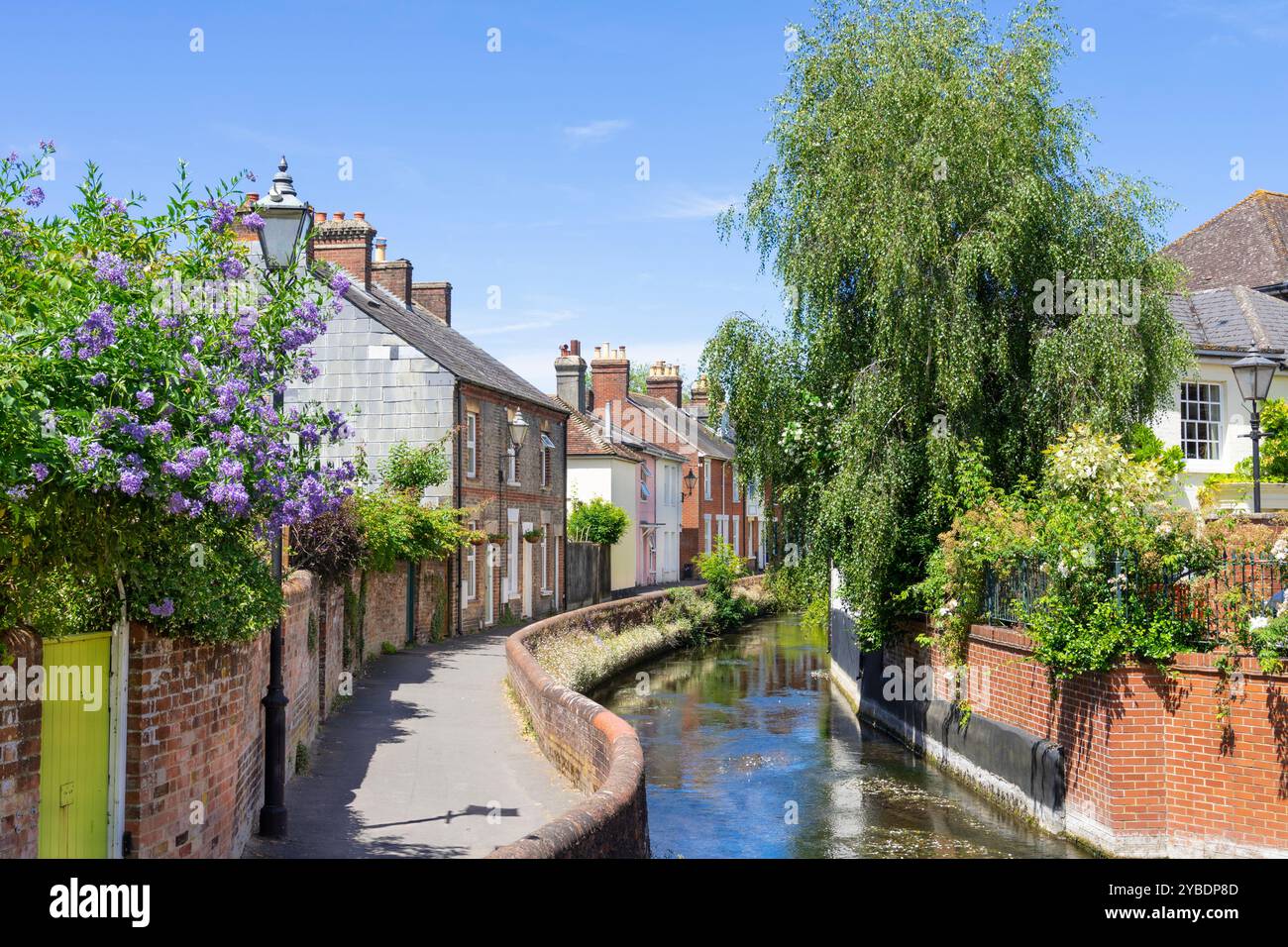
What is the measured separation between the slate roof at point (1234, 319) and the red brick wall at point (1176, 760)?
13602 millimetres

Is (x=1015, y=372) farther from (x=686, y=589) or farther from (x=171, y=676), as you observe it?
(x=686, y=589)

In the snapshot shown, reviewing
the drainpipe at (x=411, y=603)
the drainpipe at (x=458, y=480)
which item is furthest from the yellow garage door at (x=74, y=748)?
the drainpipe at (x=458, y=480)

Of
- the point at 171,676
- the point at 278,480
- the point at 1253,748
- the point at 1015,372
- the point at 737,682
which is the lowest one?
the point at 737,682

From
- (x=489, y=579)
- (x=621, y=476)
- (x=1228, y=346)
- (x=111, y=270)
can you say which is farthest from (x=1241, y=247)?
(x=111, y=270)

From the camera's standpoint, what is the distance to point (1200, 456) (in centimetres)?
2361

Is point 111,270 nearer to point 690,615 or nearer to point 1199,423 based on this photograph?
point 1199,423

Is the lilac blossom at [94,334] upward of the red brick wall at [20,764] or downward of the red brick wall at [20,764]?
upward

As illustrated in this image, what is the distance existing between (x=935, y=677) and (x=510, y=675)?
→ 265 inches

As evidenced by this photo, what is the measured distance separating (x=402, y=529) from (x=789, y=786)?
30.2ft

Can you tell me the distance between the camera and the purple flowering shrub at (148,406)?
5746mm

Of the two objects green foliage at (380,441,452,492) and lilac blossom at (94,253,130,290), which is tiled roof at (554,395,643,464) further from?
lilac blossom at (94,253,130,290)

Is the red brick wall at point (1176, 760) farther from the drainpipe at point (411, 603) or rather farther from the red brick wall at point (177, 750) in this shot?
the drainpipe at point (411, 603)
